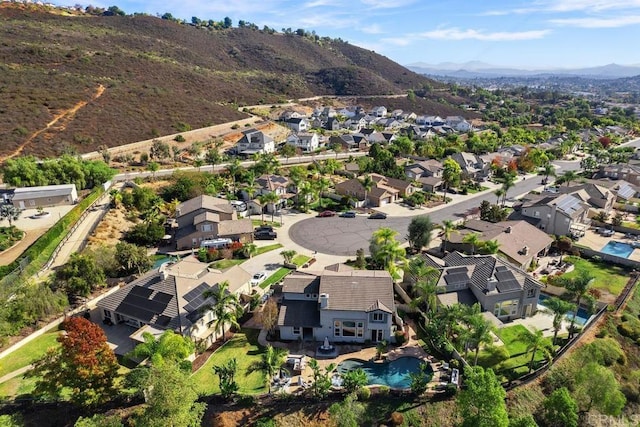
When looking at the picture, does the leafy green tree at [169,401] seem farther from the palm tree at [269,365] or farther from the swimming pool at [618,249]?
the swimming pool at [618,249]

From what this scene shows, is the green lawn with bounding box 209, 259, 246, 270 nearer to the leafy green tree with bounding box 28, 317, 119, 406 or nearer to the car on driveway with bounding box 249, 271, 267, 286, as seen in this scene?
the car on driveway with bounding box 249, 271, 267, 286

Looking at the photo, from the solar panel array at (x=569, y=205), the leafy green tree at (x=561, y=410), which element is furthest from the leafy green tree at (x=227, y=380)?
the solar panel array at (x=569, y=205)

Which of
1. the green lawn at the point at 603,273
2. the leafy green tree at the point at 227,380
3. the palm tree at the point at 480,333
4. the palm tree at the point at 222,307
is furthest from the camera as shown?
the green lawn at the point at 603,273

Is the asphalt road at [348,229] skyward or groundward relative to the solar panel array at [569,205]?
groundward

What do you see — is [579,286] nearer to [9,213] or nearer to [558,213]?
[558,213]

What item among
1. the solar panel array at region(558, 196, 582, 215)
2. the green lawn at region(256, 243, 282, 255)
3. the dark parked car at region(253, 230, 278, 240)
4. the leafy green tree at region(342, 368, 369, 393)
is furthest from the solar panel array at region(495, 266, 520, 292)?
the dark parked car at region(253, 230, 278, 240)

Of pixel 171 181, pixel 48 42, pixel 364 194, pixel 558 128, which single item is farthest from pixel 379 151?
pixel 48 42

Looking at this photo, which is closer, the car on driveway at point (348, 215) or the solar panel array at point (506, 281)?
the solar panel array at point (506, 281)

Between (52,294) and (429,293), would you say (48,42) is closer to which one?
(52,294)
